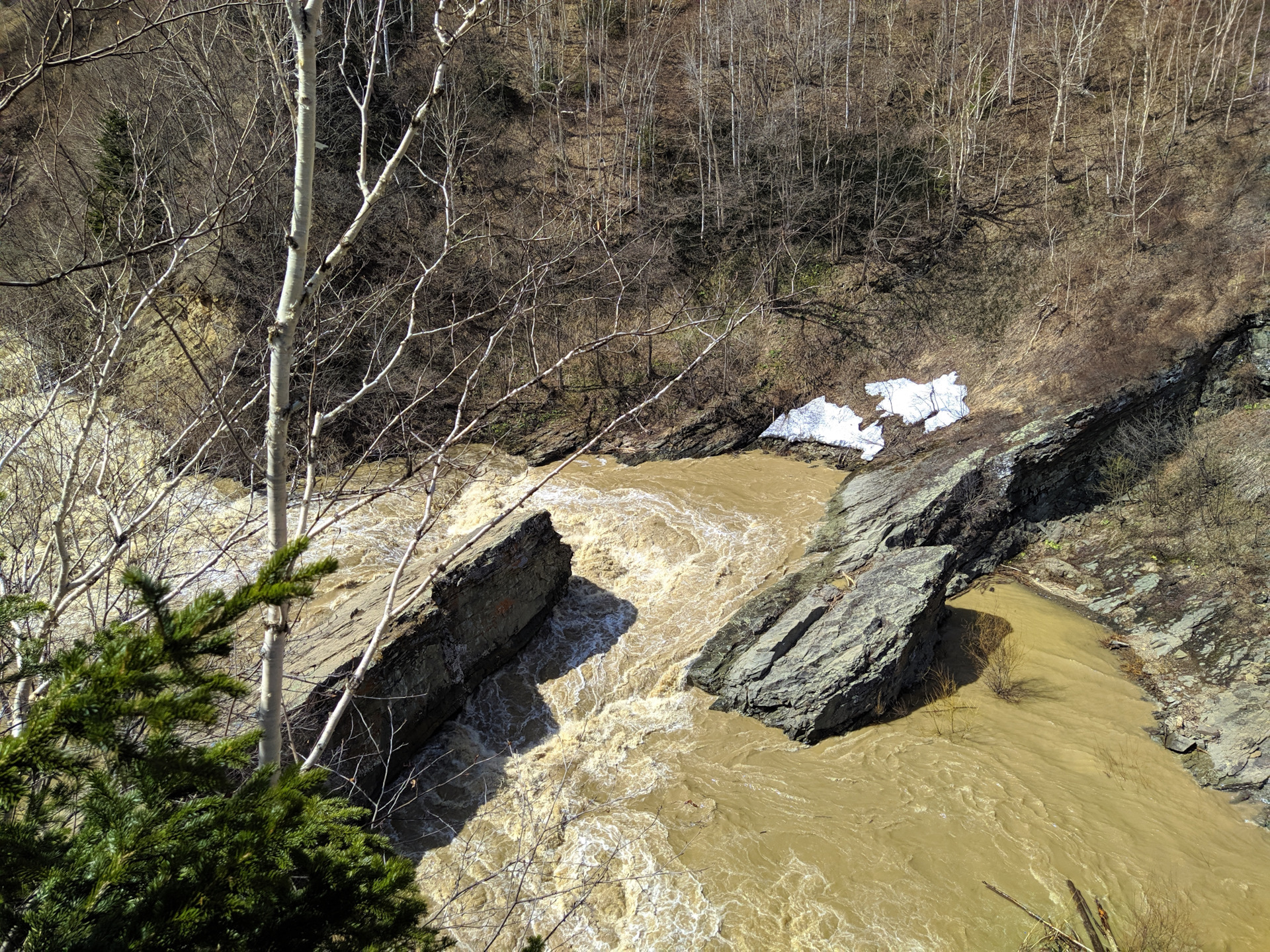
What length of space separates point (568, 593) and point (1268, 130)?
19.5 metres

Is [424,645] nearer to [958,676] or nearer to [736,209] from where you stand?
[958,676]

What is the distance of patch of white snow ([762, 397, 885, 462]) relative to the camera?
50.4 feet

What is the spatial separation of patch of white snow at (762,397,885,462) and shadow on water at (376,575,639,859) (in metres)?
6.95

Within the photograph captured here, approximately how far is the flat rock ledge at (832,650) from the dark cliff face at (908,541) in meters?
0.02

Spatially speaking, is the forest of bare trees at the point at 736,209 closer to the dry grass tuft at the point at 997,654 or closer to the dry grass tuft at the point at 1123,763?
the dry grass tuft at the point at 997,654

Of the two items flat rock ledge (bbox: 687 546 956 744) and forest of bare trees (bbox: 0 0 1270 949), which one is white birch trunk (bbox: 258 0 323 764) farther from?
forest of bare trees (bbox: 0 0 1270 949)

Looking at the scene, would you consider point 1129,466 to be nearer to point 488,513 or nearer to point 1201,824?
point 1201,824

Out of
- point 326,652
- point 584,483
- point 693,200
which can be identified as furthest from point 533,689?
point 693,200

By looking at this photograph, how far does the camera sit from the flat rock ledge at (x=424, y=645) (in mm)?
7023

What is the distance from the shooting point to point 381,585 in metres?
8.96

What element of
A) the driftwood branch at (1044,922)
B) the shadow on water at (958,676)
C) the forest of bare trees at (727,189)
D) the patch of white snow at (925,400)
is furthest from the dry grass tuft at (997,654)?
the forest of bare trees at (727,189)

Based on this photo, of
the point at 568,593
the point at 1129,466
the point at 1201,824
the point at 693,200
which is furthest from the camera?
the point at 693,200

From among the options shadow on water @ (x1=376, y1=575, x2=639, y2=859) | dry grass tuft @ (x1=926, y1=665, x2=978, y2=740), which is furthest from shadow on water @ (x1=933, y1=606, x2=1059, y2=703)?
shadow on water @ (x1=376, y1=575, x2=639, y2=859)

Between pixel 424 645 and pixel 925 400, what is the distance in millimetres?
11967
